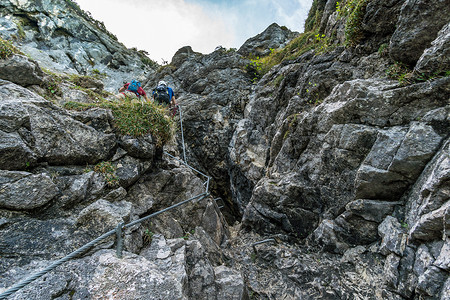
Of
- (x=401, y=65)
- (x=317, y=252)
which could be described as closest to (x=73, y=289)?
(x=317, y=252)

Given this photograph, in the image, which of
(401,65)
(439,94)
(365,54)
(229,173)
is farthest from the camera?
(229,173)

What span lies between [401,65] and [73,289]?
33.6ft

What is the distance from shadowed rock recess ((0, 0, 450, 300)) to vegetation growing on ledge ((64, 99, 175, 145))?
0.94ft

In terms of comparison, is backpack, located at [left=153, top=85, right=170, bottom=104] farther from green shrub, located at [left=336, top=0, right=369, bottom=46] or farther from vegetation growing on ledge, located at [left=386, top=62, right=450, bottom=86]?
vegetation growing on ledge, located at [left=386, top=62, right=450, bottom=86]

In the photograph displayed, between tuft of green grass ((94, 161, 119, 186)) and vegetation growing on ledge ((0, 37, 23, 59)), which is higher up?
vegetation growing on ledge ((0, 37, 23, 59))

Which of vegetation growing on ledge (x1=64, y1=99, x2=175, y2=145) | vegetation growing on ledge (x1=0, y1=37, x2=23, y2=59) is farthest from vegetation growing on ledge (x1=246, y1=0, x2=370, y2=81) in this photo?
vegetation growing on ledge (x1=0, y1=37, x2=23, y2=59)

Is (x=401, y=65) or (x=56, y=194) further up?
(x=401, y=65)

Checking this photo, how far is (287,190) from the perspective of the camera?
7.91 meters

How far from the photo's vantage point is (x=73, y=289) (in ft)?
10.5

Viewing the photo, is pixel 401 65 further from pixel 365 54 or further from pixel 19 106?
pixel 19 106

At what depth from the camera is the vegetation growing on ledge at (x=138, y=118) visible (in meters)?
6.82

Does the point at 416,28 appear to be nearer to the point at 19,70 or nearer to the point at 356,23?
the point at 356,23

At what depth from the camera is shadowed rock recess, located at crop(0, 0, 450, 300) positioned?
12.5 feet

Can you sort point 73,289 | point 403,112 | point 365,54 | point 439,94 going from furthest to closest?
point 365,54 → point 403,112 → point 439,94 → point 73,289
